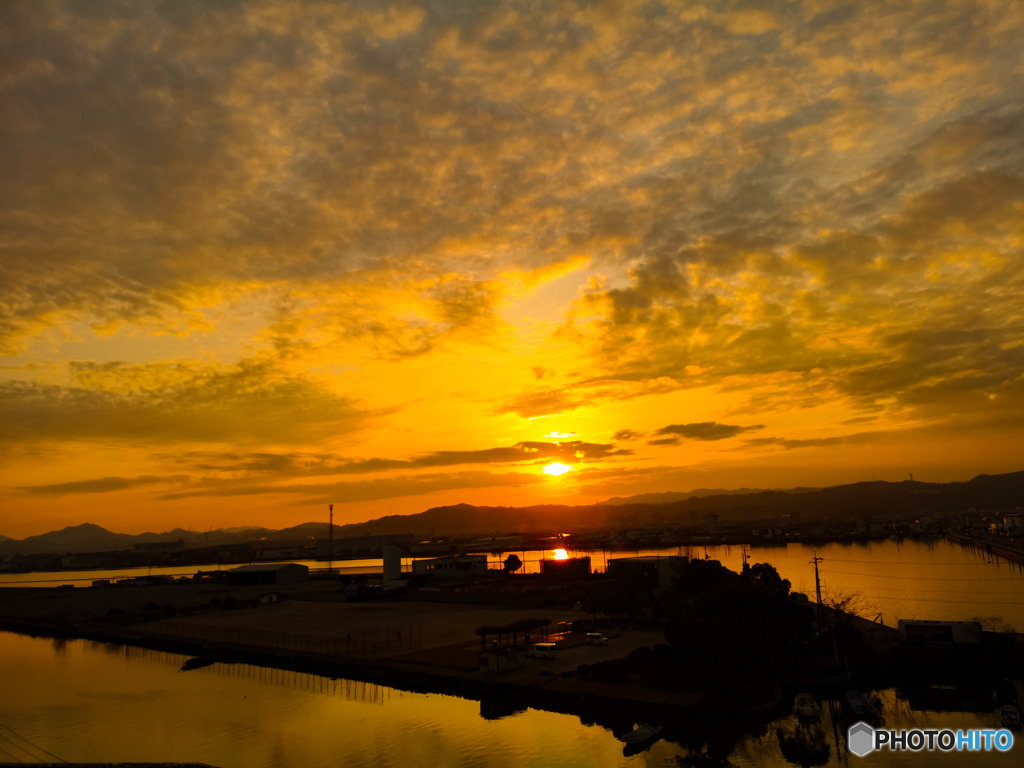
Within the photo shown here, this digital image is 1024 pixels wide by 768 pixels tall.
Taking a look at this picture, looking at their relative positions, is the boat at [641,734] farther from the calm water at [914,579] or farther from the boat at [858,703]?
the calm water at [914,579]

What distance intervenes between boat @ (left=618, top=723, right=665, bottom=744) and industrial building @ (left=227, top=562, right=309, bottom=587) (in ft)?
249

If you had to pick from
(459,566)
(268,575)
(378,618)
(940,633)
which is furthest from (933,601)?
(268,575)

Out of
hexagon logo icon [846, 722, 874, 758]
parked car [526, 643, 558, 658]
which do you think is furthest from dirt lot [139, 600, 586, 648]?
hexagon logo icon [846, 722, 874, 758]

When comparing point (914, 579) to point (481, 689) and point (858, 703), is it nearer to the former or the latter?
point (858, 703)

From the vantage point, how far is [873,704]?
91.4 feet

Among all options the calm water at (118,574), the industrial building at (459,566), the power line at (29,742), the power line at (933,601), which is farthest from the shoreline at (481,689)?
the calm water at (118,574)

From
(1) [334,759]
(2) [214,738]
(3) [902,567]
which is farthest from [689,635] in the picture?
(3) [902,567]

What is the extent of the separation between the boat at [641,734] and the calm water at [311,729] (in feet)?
1.46

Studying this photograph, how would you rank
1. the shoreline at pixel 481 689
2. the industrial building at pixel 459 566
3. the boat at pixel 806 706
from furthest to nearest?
the industrial building at pixel 459 566, the boat at pixel 806 706, the shoreline at pixel 481 689

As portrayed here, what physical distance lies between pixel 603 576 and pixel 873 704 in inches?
1700

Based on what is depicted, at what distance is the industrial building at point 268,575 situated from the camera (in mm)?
89500

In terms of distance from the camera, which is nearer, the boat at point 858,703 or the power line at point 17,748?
the power line at point 17,748

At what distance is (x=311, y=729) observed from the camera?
28406 millimetres

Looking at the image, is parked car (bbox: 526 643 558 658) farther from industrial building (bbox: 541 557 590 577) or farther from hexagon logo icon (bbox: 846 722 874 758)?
industrial building (bbox: 541 557 590 577)
